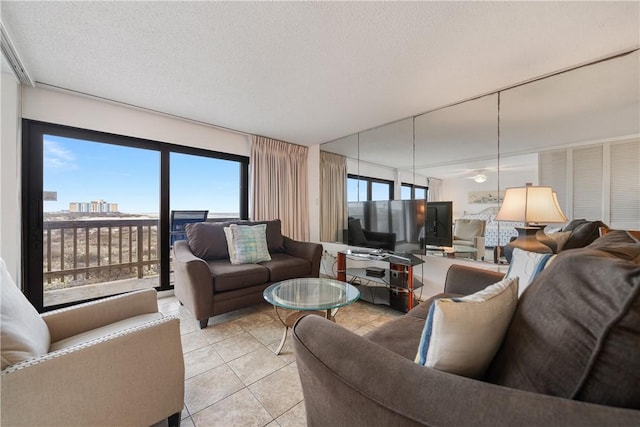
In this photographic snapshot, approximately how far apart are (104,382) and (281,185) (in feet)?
10.0

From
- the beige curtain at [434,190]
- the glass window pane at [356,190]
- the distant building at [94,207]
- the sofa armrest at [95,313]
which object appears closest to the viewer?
the sofa armrest at [95,313]

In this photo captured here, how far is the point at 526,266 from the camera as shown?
1.15 meters

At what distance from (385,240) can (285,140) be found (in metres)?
2.18

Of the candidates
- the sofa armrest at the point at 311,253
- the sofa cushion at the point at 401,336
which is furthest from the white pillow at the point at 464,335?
the sofa armrest at the point at 311,253

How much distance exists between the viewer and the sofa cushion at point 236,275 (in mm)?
2139

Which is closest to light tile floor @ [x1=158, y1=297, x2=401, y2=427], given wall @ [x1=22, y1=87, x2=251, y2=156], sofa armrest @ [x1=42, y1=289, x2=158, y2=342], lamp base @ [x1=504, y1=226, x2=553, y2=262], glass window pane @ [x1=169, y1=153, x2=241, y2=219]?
sofa armrest @ [x1=42, y1=289, x2=158, y2=342]

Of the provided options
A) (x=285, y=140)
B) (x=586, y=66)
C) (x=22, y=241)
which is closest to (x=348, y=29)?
(x=586, y=66)

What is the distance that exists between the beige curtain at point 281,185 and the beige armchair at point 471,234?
232 cm

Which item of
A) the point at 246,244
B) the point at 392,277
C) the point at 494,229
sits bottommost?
the point at 392,277

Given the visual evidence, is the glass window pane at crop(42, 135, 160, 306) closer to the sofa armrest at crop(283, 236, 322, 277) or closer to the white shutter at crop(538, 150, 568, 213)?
the sofa armrest at crop(283, 236, 322, 277)

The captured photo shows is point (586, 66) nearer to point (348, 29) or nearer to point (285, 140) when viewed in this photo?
point (348, 29)

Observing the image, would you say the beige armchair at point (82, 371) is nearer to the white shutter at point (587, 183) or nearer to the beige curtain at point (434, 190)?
the beige curtain at point (434, 190)

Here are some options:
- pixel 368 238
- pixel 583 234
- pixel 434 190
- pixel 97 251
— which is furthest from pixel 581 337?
pixel 97 251

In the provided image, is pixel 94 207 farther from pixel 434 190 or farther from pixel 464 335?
pixel 434 190
